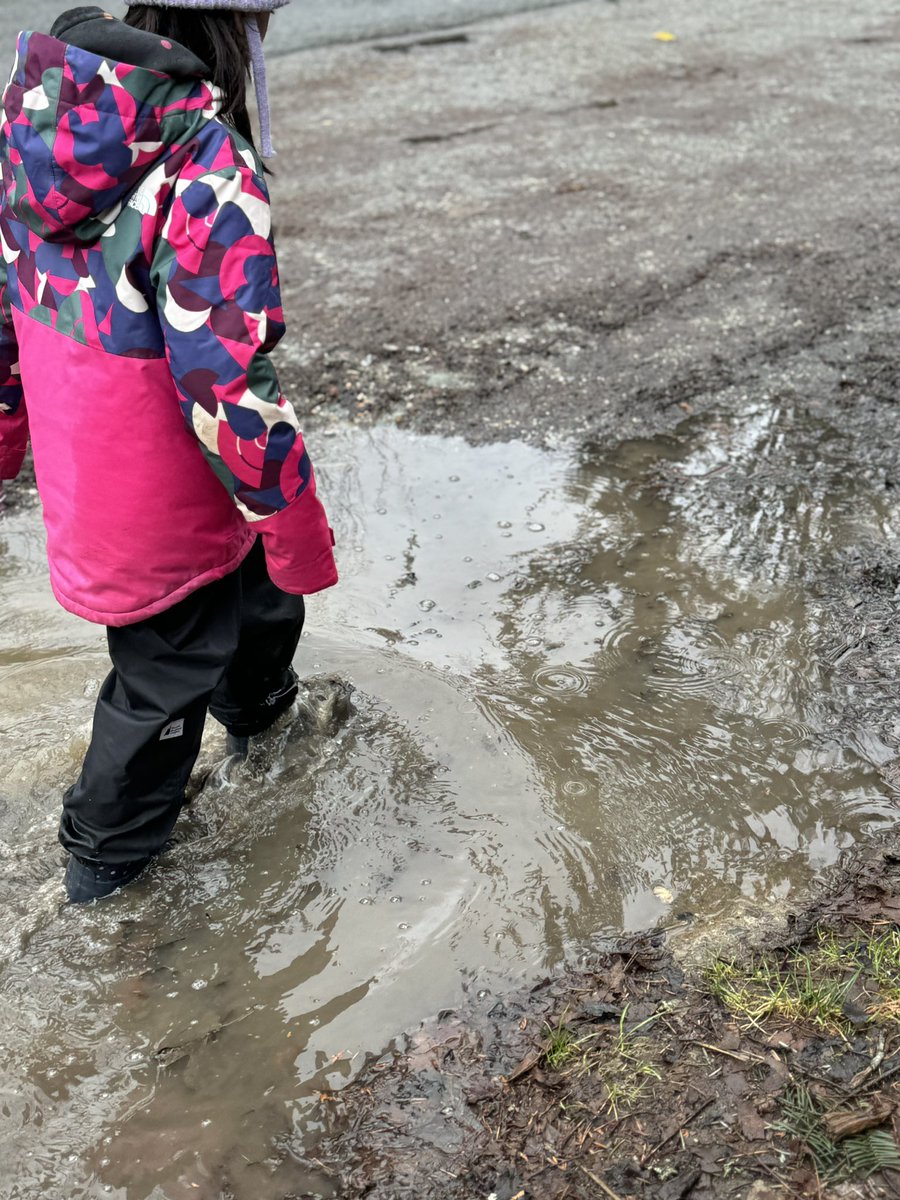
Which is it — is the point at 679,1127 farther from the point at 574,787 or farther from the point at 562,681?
the point at 562,681

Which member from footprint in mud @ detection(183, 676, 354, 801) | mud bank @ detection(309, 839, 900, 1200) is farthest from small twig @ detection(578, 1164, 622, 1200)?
footprint in mud @ detection(183, 676, 354, 801)

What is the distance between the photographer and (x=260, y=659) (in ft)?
8.45

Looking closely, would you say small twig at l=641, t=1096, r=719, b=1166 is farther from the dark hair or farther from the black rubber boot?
the dark hair

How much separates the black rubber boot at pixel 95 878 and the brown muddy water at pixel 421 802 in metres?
0.04

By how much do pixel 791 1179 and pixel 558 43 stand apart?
8556 millimetres

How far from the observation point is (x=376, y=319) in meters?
4.67

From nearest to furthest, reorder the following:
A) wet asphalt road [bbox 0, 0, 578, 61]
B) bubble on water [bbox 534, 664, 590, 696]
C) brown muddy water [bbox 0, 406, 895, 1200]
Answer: brown muddy water [bbox 0, 406, 895, 1200] < bubble on water [bbox 534, 664, 590, 696] < wet asphalt road [bbox 0, 0, 578, 61]

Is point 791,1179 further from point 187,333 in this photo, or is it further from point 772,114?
point 772,114

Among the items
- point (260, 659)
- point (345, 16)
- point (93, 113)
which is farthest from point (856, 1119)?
point (345, 16)

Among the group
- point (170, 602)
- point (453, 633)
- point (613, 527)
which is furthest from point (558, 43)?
point (170, 602)

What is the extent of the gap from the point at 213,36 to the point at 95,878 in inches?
64.5

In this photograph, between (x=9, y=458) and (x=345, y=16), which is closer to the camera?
(x=9, y=458)

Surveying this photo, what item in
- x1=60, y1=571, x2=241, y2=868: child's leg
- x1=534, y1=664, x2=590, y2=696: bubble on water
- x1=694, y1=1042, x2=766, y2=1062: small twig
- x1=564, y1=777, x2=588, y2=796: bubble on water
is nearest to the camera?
x1=694, y1=1042, x2=766, y2=1062: small twig

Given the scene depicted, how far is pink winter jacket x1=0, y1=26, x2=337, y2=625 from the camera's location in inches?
71.0
